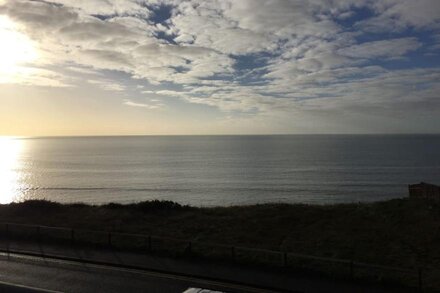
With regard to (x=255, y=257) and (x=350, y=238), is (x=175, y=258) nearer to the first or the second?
(x=255, y=257)

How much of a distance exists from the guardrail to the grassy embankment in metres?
2.53

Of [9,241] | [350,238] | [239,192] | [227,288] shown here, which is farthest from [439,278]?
[239,192]

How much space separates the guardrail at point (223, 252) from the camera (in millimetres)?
15961

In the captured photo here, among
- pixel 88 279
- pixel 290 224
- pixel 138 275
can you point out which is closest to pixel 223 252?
pixel 138 275

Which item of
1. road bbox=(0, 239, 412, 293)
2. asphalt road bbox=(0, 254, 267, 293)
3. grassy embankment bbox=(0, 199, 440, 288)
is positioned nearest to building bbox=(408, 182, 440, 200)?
grassy embankment bbox=(0, 199, 440, 288)

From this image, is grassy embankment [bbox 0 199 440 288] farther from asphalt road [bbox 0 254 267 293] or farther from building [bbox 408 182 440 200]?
building [bbox 408 182 440 200]

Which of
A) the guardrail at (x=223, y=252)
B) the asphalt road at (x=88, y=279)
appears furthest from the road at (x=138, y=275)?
the guardrail at (x=223, y=252)

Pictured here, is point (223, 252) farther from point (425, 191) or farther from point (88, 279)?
point (425, 191)

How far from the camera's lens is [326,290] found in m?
14.7

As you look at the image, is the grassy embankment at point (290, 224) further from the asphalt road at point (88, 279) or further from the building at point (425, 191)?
the building at point (425, 191)

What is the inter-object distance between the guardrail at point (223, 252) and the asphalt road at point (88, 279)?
8.89 feet

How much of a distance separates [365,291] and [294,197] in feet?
199

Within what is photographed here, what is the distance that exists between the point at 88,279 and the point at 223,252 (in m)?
5.82

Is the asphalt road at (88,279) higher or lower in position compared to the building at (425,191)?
lower
